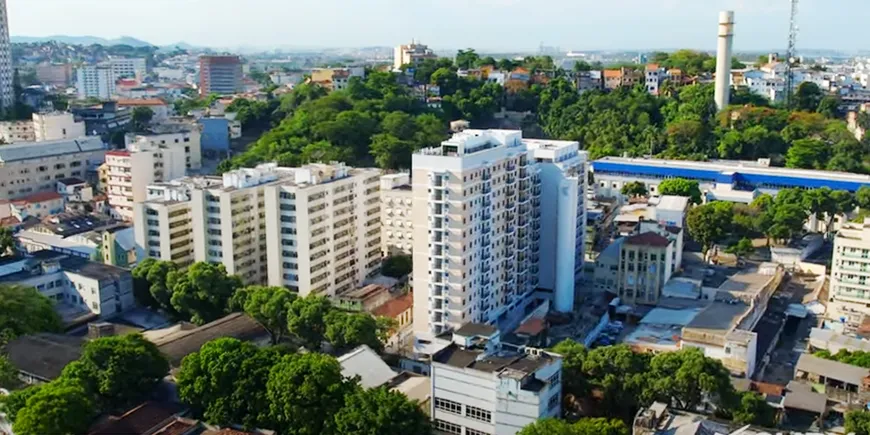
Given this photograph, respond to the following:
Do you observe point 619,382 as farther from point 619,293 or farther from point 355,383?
point 619,293

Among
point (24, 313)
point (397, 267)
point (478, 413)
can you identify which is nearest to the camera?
point (478, 413)

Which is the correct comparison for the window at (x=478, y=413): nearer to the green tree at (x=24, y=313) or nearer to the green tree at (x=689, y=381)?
the green tree at (x=689, y=381)

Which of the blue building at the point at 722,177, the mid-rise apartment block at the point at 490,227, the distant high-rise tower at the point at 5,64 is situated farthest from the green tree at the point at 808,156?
the distant high-rise tower at the point at 5,64

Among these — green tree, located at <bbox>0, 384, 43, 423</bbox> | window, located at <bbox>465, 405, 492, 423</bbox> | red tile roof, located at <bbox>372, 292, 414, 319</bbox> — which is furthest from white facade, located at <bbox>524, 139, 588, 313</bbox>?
green tree, located at <bbox>0, 384, 43, 423</bbox>

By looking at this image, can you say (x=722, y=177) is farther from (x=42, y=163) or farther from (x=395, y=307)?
(x=42, y=163)

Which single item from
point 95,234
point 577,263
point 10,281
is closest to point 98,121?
point 95,234

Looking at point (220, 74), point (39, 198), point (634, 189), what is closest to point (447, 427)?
point (634, 189)
